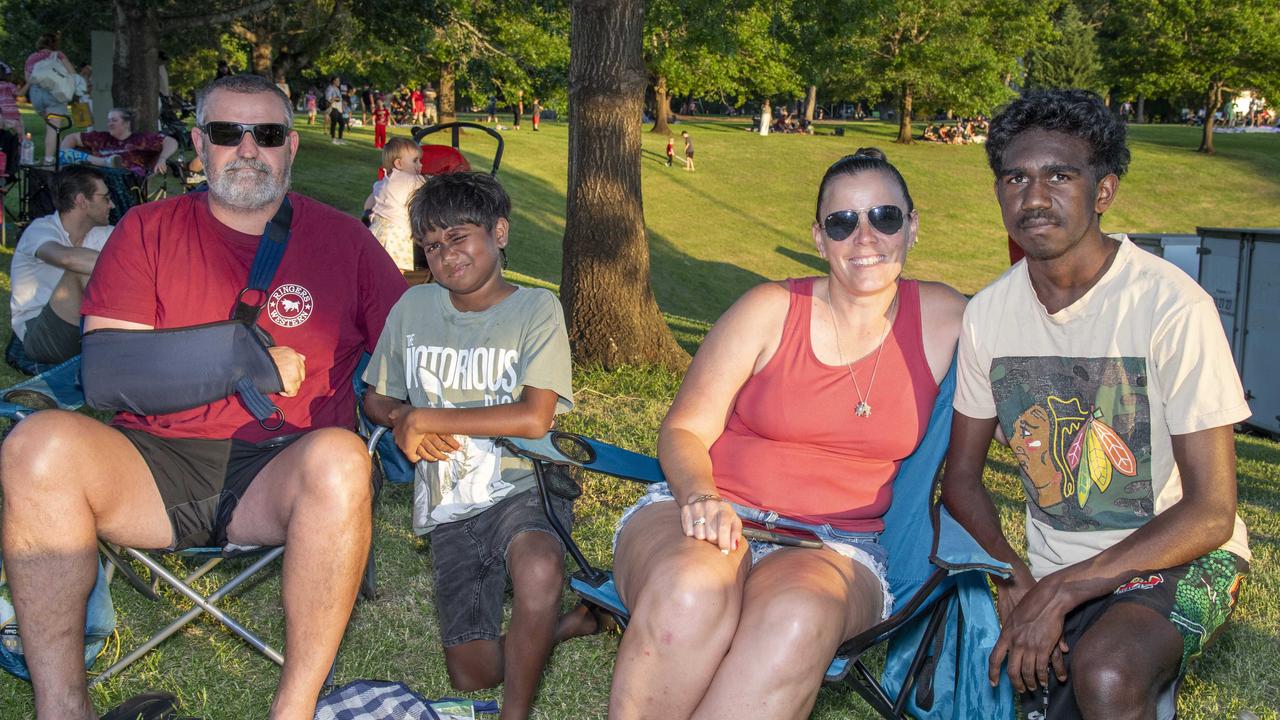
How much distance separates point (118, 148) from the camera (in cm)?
1113

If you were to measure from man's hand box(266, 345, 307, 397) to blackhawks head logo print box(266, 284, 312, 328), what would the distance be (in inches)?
6.0

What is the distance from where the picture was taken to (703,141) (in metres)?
39.1

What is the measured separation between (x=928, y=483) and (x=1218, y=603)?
712mm

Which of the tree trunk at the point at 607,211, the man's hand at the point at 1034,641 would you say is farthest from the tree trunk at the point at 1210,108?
the man's hand at the point at 1034,641

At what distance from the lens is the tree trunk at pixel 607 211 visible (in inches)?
264

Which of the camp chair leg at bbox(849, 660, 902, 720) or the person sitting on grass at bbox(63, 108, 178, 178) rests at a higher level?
the person sitting on grass at bbox(63, 108, 178, 178)

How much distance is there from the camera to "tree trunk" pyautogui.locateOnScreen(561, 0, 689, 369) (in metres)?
6.71

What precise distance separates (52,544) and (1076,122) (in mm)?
2713

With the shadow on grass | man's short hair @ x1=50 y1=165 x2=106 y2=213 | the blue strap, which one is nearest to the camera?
the blue strap

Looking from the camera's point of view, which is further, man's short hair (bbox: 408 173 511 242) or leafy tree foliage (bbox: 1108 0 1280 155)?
leafy tree foliage (bbox: 1108 0 1280 155)

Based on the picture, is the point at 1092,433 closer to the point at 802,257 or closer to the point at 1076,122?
the point at 1076,122

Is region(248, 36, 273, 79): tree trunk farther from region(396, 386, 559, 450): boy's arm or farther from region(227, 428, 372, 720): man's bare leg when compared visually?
region(227, 428, 372, 720): man's bare leg

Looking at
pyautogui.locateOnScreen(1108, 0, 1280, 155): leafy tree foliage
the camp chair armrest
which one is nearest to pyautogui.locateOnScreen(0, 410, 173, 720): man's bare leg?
the camp chair armrest

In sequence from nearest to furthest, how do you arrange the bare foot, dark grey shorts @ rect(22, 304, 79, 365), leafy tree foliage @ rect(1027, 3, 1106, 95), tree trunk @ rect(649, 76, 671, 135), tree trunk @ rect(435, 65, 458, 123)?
1. the bare foot
2. dark grey shorts @ rect(22, 304, 79, 365)
3. tree trunk @ rect(435, 65, 458, 123)
4. tree trunk @ rect(649, 76, 671, 135)
5. leafy tree foliage @ rect(1027, 3, 1106, 95)
